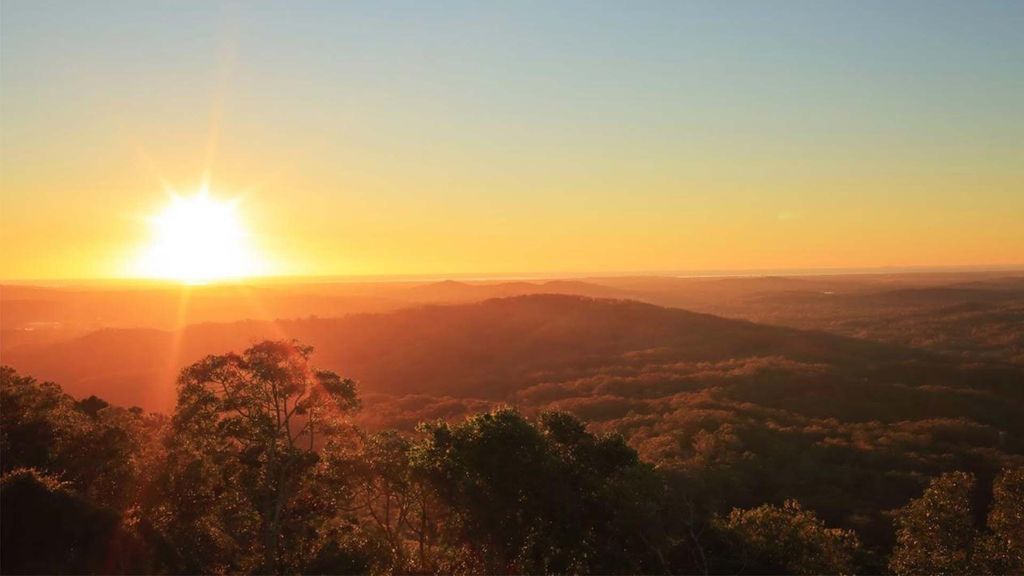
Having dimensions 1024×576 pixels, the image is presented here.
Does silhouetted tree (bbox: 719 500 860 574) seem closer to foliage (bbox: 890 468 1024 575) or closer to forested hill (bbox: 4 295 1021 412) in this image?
foliage (bbox: 890 468 1024 575)

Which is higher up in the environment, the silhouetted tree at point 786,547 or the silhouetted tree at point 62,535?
the silhouetted tree at point 62,535

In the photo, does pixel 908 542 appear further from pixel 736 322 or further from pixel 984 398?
pixel 736 322

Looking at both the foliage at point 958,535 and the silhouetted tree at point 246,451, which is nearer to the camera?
the silhouetted tree at point 246,451

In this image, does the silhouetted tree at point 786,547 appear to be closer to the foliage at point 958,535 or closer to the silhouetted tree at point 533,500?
the foliage at point 958,535

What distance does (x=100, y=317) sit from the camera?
159m

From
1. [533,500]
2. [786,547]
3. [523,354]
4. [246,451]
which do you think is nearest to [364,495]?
[246,451]

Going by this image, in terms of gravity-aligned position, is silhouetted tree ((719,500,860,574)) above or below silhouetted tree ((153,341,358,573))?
below

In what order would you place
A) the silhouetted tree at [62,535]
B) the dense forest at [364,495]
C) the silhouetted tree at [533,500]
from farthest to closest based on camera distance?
the dense forest at [364,495]
the silhouetted tree at [533,500]
the silhouetted tree at [62,535]

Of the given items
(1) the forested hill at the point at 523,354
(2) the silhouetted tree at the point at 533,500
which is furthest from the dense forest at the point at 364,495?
(1) the forested hill at the point at 523,354

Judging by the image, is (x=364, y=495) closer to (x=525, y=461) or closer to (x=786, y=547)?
(x=525, y=461)

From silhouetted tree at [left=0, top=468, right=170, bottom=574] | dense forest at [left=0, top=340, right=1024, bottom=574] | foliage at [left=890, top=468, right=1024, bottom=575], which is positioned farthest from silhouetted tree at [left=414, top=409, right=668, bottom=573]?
foliage at [left=890, top=468, right=1024, bottom=575]

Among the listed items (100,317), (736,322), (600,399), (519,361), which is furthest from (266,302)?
(600,399)

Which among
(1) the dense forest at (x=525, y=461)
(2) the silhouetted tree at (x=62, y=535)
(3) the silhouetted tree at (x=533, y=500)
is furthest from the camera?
(1) the dense forest at (x=525, y=461)

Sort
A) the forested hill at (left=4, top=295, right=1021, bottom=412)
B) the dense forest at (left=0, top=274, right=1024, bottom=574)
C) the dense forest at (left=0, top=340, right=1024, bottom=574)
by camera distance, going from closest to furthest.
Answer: the dense forest at (left=0, top=340, right=1024, bottom=574)
the dense forest at (left=0, top=274, right=1024, bottom=574)
the forested hill at (left=4, top=295, right=1021, bottom=412)
